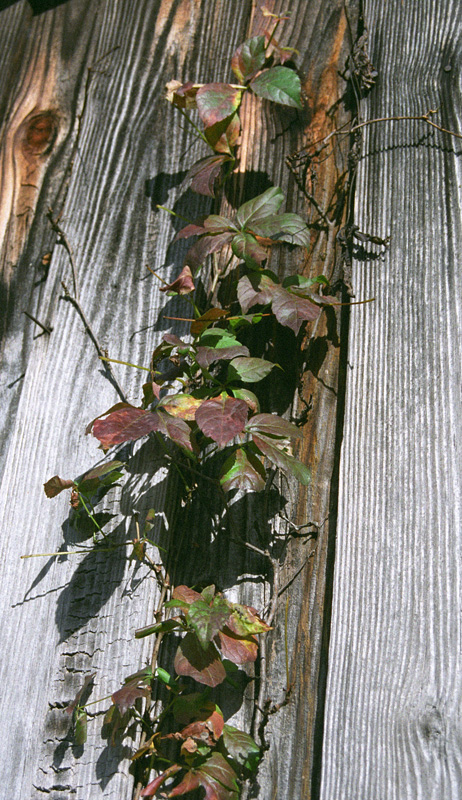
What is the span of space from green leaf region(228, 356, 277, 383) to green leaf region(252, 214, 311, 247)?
282mm

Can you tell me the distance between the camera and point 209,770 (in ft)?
3.34

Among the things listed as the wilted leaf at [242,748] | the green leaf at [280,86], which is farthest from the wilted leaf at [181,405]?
the green leaf at [280,86]

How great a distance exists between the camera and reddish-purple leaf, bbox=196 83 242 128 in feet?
4.65

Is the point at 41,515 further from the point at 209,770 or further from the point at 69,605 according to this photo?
the point at 209,770

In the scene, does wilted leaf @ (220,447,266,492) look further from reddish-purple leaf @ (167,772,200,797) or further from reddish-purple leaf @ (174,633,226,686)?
reddish-purple leaf @ (167,772,200,797)

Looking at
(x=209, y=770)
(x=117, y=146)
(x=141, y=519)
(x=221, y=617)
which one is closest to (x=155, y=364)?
(x=141, y=519)

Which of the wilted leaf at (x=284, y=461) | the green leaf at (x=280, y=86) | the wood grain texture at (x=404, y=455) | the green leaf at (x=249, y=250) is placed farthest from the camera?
the green leaf at (x=280, y=86)

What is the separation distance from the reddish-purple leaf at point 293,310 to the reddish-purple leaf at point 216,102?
0.48 metres

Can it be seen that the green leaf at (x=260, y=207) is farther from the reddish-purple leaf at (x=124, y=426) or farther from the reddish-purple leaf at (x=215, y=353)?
the reddish-purple leaf at (x=124, y=426)

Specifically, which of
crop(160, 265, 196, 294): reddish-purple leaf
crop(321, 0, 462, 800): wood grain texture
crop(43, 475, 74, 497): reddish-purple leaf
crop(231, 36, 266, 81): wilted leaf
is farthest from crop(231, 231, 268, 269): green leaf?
crop(43, 475, 74, 497): reddish-purple leaf

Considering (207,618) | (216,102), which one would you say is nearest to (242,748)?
(207,618)

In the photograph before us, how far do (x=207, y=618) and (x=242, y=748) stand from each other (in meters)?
0.23

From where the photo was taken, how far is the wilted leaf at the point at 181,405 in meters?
1.21

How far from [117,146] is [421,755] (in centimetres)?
153
